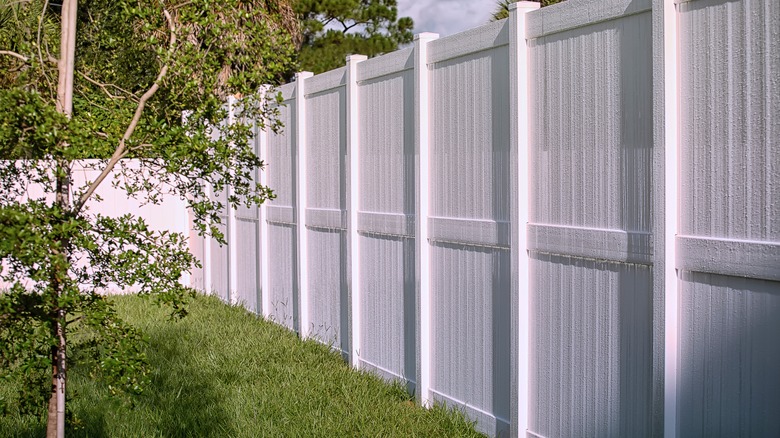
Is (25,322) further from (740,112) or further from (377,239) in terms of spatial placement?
(377,239)

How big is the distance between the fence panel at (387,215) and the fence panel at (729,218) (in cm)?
279

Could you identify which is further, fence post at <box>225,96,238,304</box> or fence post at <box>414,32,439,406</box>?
fence post at <box>225,96,238,304</box>

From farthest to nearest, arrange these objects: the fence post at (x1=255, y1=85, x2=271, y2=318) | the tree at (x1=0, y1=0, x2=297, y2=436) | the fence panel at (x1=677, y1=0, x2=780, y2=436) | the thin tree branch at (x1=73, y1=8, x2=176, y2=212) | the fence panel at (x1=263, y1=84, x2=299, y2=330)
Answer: the fence post at (x1=255, y1=85, x2=271, y2=318), the fence panel at (x1=263, y1=84, x2=299, y2=330), the thin tree branch at (x1=73, y1=8, x2=176, y2=212), the fence panel at (x1=677, y1=0, x2=780, y2=436), the tree at (x1=0, y1=0, x2=297, y2=436)

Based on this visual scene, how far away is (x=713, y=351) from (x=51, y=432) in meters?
2.70

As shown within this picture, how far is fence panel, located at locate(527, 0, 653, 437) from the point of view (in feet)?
13.9

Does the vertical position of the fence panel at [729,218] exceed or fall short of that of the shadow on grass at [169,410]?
it exceeds it

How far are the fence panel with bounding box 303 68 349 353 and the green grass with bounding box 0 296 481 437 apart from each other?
0.94ft

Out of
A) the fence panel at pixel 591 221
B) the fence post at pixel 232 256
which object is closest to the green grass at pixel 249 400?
the fence panel at pixel 591 221

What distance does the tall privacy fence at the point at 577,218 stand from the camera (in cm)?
372

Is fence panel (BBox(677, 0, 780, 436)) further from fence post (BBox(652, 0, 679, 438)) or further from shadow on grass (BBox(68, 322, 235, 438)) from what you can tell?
shadow on grass (BBox(68, 322, 235, 438))

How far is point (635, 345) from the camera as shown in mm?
4305

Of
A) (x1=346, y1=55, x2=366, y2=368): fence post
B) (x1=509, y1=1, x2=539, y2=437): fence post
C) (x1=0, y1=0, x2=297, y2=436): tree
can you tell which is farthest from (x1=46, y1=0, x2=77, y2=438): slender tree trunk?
(x1=346, y1=55, x2=366, y2=368): fence post

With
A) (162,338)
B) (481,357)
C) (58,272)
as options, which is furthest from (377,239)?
(58,272)

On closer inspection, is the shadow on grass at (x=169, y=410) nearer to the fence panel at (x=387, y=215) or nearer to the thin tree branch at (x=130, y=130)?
the fence panel at (x=387, y=215)
